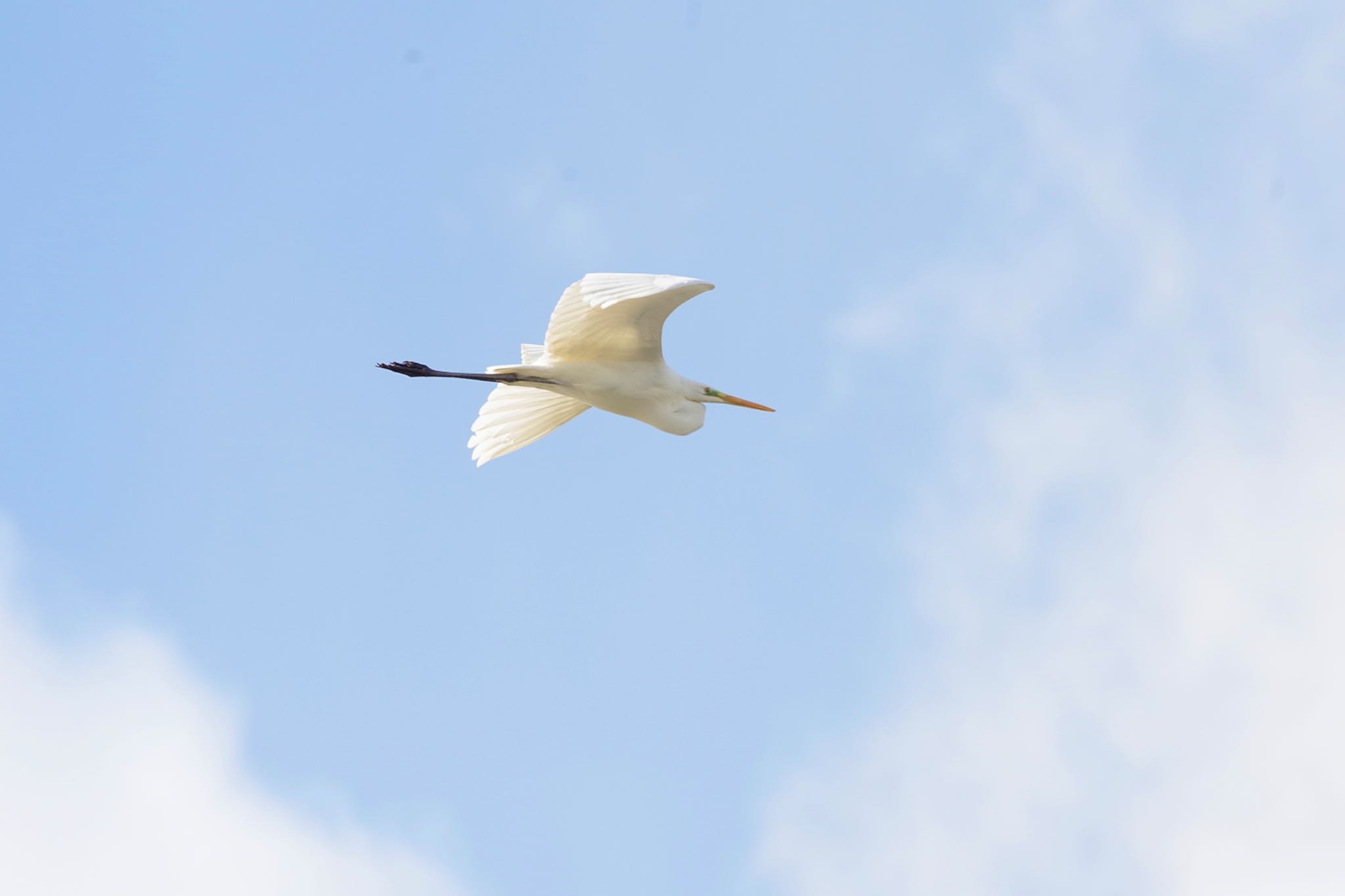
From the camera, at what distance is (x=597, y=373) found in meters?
15.0

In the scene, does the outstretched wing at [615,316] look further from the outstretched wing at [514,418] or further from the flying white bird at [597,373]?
the outstretched wing at [514,418]

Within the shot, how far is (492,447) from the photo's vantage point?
54.6ft

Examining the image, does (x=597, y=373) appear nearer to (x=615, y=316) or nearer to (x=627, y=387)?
(x=627, y=387)

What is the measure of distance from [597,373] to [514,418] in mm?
1874

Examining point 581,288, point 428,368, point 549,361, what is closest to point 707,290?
point 581,288

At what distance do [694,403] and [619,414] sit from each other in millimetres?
748

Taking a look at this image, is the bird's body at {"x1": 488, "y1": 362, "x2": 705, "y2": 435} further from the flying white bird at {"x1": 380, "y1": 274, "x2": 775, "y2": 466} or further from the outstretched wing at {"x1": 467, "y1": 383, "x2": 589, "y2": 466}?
the outstretched wing at {"x1": 467, "y1": 383, "x2": 589, "y2": 466}

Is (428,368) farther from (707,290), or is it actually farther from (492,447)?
(707,290)

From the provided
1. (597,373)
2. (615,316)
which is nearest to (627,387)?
(597,373)

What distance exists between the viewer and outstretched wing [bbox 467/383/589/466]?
16422mm

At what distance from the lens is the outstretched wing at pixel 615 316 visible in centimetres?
1329

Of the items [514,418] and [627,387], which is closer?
[627,387]

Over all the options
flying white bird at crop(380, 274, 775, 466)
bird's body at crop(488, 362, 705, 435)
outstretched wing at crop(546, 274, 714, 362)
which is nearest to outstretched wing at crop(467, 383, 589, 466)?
flying white bird at crop(380, 274, 775, 466)

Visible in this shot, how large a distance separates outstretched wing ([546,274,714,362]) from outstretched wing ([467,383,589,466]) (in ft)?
4.91
